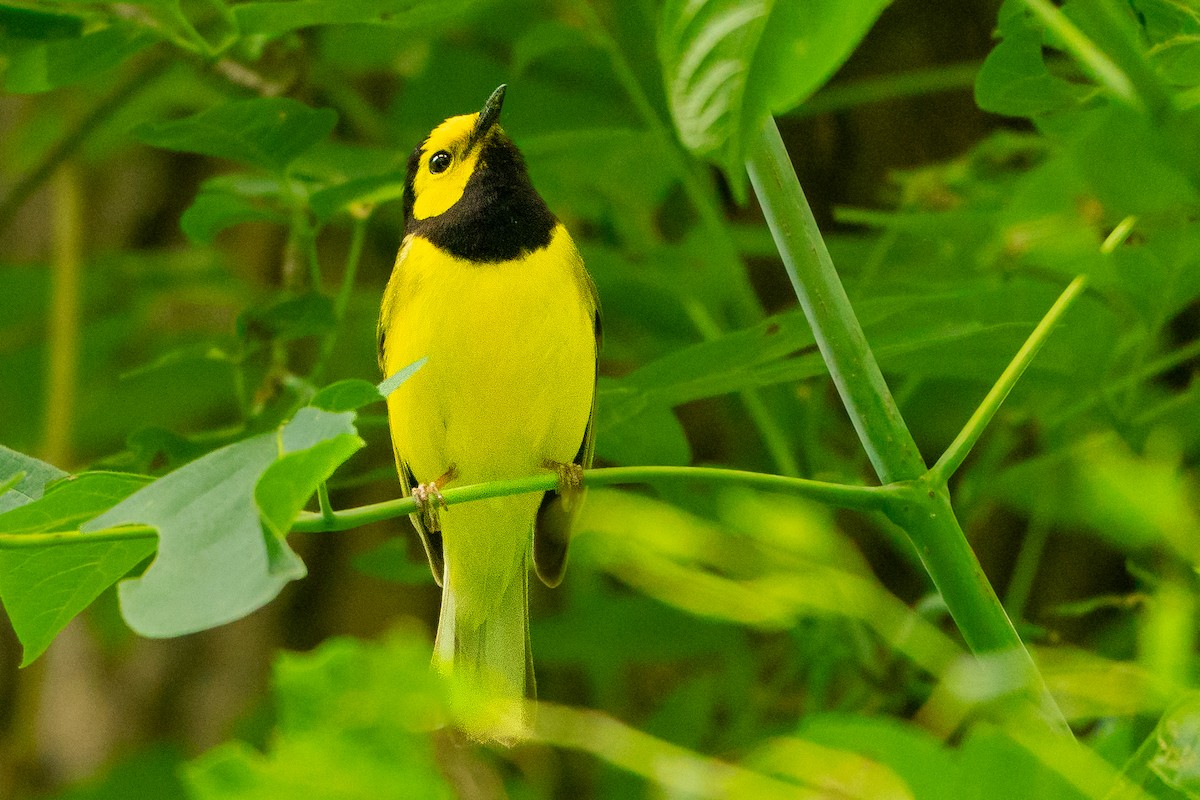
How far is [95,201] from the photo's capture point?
355 centimetres

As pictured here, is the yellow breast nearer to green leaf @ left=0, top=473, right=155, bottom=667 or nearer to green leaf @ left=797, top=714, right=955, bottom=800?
green leaf @ left=0, top=473, right=155, bottom=667

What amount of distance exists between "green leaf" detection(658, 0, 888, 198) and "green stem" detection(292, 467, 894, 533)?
0.84ft

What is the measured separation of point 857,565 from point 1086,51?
139 cm

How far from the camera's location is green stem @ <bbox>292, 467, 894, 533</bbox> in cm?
90

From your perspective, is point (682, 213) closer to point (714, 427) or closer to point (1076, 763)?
point (714, 427)

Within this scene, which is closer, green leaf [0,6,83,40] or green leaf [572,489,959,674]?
green leaf [572,489,959,674]

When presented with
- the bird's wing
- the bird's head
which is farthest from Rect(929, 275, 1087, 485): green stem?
the bird's head

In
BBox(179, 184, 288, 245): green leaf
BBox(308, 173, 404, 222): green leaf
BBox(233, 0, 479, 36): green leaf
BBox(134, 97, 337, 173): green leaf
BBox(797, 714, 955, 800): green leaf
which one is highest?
BBox(233, 0, 479, 36): green leaf

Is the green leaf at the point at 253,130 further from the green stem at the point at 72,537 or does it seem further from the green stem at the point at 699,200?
the green stem at the point at 72,537

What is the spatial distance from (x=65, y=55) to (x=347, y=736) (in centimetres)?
111

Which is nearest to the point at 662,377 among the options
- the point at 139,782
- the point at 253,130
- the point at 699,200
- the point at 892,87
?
the point at 699,200

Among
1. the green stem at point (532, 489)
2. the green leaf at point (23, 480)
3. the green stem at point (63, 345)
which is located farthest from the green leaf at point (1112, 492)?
the green stem at point (63, 345)

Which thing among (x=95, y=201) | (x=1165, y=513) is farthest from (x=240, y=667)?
(x=1165, y=513)

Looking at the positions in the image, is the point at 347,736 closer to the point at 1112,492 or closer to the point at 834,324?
the point at 834,324
